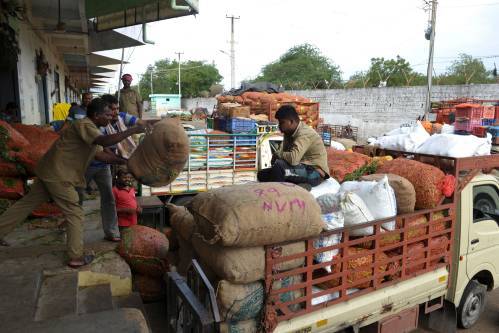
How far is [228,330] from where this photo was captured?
89.7 inches

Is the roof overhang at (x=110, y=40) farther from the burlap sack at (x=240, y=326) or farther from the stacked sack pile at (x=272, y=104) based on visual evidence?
the burlap sack at (x=240, y=326)

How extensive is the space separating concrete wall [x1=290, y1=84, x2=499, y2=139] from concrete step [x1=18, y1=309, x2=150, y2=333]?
19.9 meters

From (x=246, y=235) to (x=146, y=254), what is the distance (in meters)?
1.78

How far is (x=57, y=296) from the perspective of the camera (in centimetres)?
293

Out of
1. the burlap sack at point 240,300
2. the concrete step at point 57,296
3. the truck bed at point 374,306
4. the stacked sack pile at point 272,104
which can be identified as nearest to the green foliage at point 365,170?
the truck bed at point 374,306

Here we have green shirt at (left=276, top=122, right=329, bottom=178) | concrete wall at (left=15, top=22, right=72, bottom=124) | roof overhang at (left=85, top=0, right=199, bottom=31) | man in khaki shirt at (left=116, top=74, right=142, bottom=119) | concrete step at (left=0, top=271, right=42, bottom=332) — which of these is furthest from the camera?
man in khaki shirt at (left=116, top=74, right=142, bottom=119)

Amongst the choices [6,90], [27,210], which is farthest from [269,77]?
[27,210]

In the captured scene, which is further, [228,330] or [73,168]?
[73,168]

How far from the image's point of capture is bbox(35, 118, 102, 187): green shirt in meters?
3.18

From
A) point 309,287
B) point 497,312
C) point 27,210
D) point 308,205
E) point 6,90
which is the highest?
point 6,90

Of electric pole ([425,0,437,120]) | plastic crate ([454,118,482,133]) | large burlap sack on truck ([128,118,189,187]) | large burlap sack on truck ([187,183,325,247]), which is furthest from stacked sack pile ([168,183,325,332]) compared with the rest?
electric pole ([425,0,437,120])

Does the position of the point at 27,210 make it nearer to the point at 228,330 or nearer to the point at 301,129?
the point at 228,330

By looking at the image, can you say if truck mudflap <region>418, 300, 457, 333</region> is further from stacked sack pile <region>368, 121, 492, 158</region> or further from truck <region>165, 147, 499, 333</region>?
stacked sack pile <region>368, 121, 492, 158</region>

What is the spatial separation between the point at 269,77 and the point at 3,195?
53585 mm
